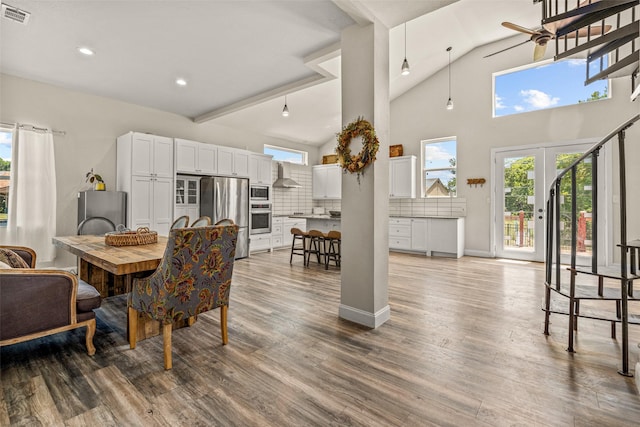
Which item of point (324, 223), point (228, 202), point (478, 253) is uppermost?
point (228, 202)

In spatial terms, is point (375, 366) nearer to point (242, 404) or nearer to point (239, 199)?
point (242, 404)

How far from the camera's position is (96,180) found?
4.70 metres

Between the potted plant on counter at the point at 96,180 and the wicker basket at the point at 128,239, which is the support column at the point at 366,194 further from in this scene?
the potted plant on counter at the point at 96,180

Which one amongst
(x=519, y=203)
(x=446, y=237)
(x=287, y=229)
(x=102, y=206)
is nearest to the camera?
(x=102, y=206)

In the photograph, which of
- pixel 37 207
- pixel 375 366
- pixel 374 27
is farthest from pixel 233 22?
pixel 37 207

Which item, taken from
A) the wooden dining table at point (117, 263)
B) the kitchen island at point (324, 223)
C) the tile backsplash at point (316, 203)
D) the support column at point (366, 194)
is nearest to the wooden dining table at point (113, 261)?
the wooden dining table at point (117, 263)

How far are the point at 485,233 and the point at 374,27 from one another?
4959 mm

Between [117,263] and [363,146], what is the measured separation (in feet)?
6.84

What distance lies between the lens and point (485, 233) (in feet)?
20.0

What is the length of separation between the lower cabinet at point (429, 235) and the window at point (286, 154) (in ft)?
10.6

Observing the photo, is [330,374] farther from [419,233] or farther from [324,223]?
[419,233]

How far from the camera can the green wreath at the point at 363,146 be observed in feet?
8.65

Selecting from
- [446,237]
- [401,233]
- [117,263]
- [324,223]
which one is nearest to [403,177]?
[401,233]

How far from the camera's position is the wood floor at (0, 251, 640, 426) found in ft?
5.02
